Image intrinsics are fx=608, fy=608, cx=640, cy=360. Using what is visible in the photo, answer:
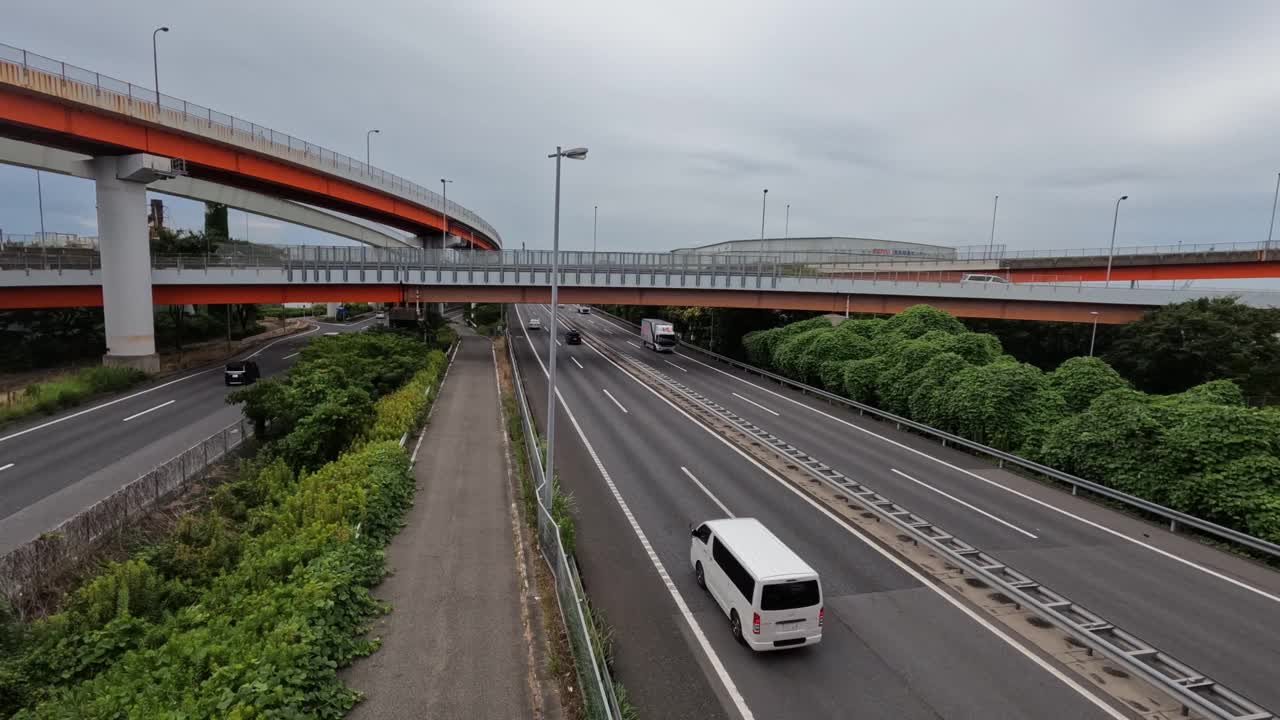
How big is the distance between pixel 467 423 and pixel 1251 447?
28453 mm

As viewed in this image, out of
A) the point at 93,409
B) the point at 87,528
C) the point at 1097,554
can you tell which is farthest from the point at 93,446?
the point at 1097,554

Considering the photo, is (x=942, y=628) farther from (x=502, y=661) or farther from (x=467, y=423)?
(x=467, y=423)

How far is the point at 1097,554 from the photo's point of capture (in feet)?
54.8

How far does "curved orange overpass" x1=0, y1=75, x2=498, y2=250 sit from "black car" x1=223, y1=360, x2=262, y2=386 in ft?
41.8

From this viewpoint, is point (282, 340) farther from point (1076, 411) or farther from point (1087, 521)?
point (1087, 521)

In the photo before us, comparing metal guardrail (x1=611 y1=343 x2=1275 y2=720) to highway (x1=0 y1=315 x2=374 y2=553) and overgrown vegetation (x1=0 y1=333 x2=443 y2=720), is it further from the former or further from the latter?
highway (x1=0 y1=315 x2=374 y2=553)

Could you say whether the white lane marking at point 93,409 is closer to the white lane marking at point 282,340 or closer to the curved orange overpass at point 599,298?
the curved orange overpass at point 599,298

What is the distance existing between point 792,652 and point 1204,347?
39.9 m

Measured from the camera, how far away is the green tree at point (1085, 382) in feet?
80.6

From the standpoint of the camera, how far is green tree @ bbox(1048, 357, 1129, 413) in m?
24.6

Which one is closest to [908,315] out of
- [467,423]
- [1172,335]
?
[1172,335]

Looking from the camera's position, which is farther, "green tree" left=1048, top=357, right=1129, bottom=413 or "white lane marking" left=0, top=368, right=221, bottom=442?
"white lane marking" left=0, top=368, right=221, bottom=442

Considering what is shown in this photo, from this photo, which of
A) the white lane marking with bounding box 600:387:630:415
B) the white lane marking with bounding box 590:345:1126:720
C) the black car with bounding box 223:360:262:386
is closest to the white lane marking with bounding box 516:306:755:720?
the white lane marking with bounding box 590:345:1126:720

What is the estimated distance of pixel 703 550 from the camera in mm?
14305
